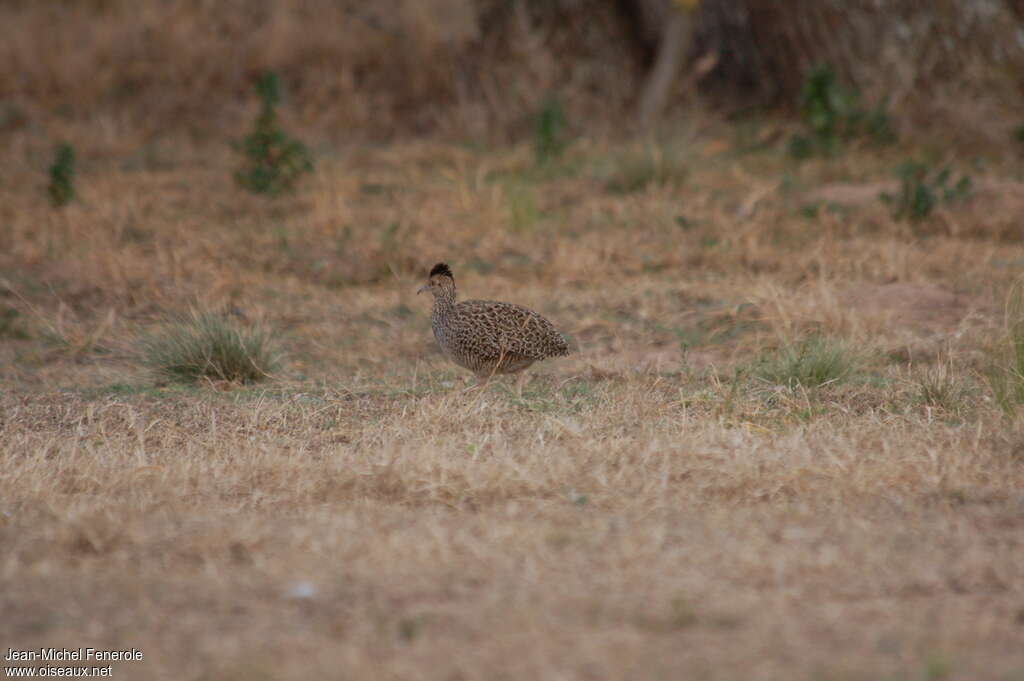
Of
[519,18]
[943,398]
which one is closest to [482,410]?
[943,398]

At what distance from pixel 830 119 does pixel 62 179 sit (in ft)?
21.6

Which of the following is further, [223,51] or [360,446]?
[223,51]

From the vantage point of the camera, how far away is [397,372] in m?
6.95

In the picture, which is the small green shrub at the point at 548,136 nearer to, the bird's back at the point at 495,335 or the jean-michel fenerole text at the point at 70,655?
the bird's back at the point at 495,335

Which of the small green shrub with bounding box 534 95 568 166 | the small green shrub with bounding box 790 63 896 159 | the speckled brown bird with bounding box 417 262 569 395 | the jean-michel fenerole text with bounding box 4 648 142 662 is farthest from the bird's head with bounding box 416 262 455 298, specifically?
the small green shrub with bounding box 790 63 896 159

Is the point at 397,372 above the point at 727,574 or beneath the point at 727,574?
beneath

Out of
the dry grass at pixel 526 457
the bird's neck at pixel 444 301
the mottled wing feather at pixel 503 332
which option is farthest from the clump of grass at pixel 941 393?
the bird's neck at pixel 444 301

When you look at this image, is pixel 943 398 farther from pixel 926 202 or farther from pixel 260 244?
pixel 260 244

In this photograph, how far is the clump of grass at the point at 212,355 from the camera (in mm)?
6641

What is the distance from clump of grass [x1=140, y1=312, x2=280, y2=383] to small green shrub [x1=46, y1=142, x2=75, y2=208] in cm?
393

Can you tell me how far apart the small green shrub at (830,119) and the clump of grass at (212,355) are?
6691mm

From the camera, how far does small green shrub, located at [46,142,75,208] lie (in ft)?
33.2

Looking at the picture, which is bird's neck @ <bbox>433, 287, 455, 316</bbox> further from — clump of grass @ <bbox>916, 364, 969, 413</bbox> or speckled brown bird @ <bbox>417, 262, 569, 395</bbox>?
clump of grass @ <bbox>916, 364, 969, 413</bbox>

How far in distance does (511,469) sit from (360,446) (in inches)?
31.2
